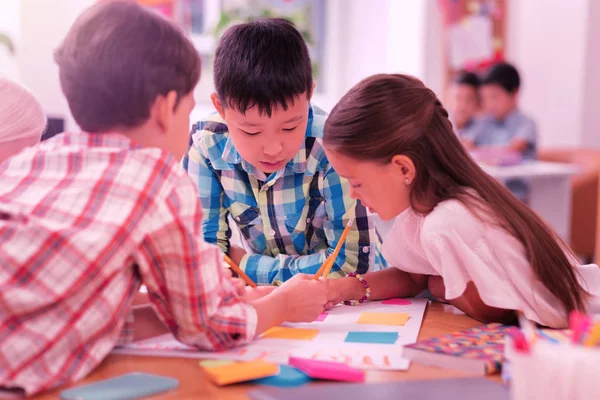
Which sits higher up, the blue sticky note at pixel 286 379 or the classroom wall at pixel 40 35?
the classroom wall at pixel 40 35

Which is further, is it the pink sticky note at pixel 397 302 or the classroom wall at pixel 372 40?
the classroom wall at pixel 372 40

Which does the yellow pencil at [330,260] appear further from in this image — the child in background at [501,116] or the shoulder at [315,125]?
the child in background at [501,116]

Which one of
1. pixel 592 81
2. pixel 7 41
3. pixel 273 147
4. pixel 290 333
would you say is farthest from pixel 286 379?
pixel 592 81

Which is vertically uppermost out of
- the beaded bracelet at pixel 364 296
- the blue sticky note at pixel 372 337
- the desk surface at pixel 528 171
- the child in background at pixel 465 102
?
the blue sticky note at pixel 372 337

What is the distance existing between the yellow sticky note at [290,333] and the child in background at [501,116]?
3.79m

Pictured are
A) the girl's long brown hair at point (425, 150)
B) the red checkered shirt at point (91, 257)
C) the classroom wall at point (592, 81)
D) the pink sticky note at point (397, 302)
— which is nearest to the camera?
the red checkered shirt at point (91, 257)

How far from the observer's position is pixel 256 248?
1509mm

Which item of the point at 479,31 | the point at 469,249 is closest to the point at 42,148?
the point at 469,249

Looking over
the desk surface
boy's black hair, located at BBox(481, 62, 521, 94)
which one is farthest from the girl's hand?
boy's black hair, located at BBox(481, 62, 521, 94)

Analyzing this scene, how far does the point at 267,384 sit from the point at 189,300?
0.47 feet

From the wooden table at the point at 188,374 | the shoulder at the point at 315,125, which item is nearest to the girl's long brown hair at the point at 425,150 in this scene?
the shoulder at the point at 315,125

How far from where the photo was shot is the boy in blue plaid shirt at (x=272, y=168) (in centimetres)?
126

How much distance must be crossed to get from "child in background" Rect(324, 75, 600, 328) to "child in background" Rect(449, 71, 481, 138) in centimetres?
394

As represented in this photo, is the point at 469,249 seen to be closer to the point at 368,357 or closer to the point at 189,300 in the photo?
the point at 368,357
